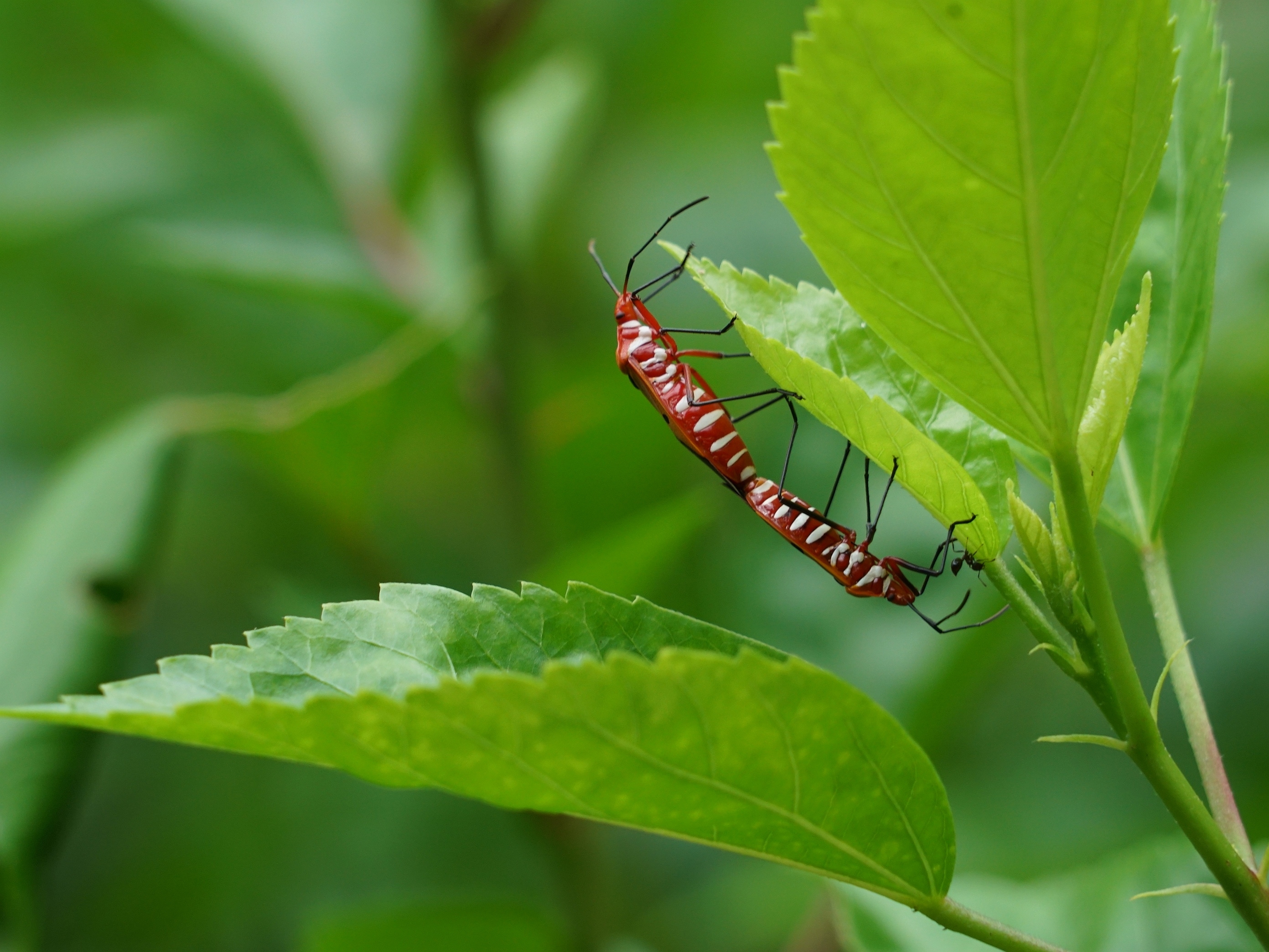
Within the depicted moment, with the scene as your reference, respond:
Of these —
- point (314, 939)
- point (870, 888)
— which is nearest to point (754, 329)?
point (870, 888)

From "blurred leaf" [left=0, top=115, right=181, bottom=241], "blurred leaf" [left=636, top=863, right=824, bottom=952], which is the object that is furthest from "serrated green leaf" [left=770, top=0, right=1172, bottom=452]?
"blurred leaf" [left=0, top=115, right=181, bottom=241]

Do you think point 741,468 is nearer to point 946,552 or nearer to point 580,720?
point 946,552

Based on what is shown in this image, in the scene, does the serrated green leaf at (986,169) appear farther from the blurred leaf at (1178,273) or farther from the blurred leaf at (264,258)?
the blurred leaf at (264,258)

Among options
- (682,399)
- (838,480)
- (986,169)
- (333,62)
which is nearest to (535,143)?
(333,62)

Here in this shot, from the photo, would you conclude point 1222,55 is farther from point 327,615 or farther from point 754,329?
point 327,615

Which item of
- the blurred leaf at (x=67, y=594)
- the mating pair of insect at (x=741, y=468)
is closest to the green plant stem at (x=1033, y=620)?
the mating pair of insect at (x=741, y=468)
